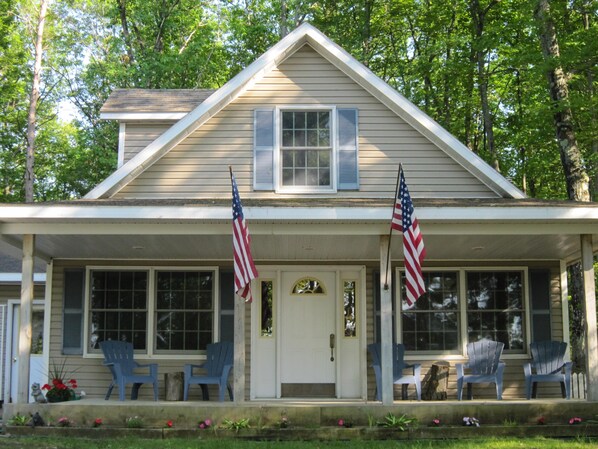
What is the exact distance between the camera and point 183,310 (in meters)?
Result: 12.4

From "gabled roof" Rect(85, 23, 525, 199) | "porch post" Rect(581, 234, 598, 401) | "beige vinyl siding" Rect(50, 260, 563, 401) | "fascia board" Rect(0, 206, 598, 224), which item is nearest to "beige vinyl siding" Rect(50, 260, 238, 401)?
"beige vinyl siding" Rect(50, 260, 563, 401)

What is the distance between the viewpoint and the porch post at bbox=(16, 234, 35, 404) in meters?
9.91

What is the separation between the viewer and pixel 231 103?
12352 mm

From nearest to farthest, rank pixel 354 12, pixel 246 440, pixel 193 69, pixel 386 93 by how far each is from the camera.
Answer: pixel 246 440
pixel 386 93
pixel 354 12
pixel 193 69

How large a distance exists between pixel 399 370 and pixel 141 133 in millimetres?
6214

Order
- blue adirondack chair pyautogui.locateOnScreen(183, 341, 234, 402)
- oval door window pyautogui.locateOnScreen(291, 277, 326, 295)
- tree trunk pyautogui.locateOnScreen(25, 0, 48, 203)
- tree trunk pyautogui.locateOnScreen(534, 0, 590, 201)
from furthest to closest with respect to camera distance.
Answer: tree trunk pyautogui.locateOnScreen(25, 0, 48, 203) < tree trunk pyautogui.locateOnScreen(534, 0, 590, 201) < oval door window pyautogui.locateOnScreen(291, 277, 326, 295) < blue adirondack chair pyautogui.locateOnScreen(183, 341, 234, 402)

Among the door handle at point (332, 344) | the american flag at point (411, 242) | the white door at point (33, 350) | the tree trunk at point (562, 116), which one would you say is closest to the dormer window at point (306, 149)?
the door handle at point (332, 344)

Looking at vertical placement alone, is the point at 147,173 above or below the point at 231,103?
below

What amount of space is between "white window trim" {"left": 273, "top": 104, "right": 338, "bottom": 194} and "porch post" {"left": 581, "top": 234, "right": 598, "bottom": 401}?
3.77 meters

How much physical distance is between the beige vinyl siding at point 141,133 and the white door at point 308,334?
12.2 feet

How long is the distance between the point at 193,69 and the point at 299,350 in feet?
52.7

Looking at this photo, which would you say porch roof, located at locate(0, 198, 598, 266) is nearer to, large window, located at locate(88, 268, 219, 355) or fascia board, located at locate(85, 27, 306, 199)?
fascia board, located at locate(85, 27, 306, 199)

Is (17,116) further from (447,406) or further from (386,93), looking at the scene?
(447,406)

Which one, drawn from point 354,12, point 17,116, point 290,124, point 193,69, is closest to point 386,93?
point 290,124
